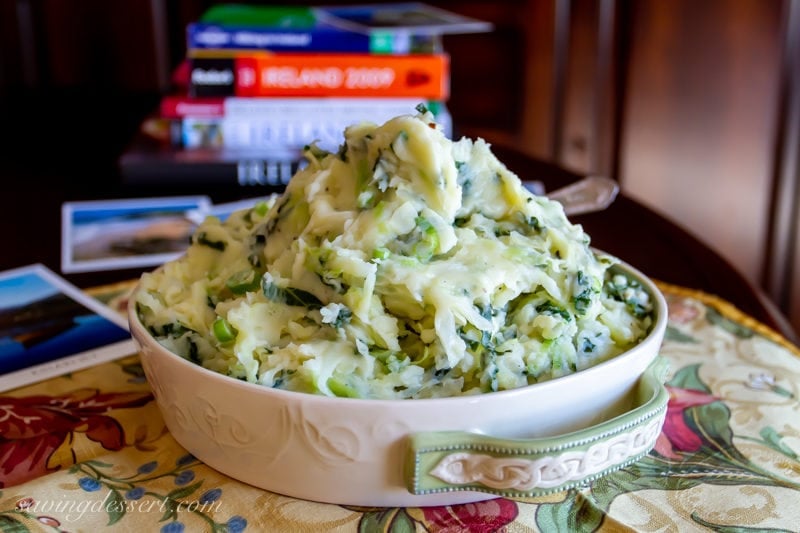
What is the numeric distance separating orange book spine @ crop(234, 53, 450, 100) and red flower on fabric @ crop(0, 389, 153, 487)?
0.94 metres

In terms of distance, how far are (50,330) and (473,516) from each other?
559mm

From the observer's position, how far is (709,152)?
7.16 feet

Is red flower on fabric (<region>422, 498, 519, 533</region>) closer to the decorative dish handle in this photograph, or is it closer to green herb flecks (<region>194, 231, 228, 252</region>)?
the decorative dish handle

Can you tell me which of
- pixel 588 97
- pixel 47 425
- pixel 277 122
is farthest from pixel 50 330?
pixel 588 97

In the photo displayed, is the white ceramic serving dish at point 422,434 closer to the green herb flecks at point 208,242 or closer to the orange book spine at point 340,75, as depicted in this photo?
the green herb flecks at point 208,242

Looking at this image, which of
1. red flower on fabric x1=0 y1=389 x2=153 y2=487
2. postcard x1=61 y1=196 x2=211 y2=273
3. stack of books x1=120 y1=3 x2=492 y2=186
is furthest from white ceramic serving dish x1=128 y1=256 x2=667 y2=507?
stack of books x1=120 y1=3 x2=492 y2=186

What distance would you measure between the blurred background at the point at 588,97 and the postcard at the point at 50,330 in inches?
12.6

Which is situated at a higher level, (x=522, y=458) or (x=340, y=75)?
(x=340, y=75)

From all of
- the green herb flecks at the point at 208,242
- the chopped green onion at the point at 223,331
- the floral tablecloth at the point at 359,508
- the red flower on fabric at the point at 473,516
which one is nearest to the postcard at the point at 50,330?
the floral tablecloth at the point at 359,508

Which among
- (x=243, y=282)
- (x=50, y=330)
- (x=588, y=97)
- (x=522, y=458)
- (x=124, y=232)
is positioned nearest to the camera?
(x=522, y=458)

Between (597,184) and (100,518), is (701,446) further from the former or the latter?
(100,518)

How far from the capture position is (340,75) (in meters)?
1.61

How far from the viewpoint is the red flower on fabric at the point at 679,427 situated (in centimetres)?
68

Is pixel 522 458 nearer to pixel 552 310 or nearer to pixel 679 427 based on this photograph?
pixel 552 310
